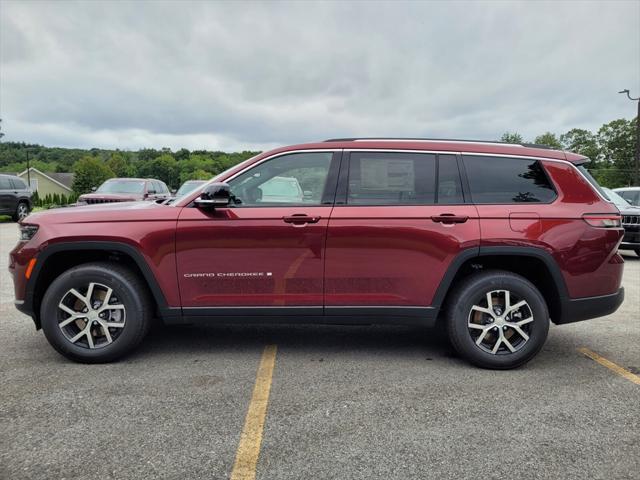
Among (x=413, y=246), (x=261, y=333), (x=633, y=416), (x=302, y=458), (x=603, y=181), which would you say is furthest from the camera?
(x=603, y=181)

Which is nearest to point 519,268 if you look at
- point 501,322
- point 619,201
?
point 501,322

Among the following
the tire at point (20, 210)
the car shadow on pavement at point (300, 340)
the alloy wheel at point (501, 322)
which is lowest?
the car shadow on pavement at point (300, 340)

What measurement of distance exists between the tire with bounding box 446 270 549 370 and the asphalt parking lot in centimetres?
15

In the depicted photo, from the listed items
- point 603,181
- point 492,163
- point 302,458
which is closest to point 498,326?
point 492,163

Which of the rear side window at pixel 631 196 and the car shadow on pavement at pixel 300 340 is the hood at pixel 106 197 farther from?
the rear side window at pixel 631 196

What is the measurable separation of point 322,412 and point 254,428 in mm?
446

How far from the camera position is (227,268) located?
366 cm

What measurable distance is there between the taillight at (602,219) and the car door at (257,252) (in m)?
2.04

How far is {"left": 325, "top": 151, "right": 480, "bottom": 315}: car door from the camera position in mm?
3617

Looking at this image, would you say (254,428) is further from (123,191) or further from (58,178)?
(58,178)

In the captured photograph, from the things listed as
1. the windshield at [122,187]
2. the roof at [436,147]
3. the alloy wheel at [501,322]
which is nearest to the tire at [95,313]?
the roof at [436,147]

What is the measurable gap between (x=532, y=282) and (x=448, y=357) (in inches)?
37.6

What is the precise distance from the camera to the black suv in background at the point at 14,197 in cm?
1681

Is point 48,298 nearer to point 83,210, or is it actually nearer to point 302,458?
point 83,210
